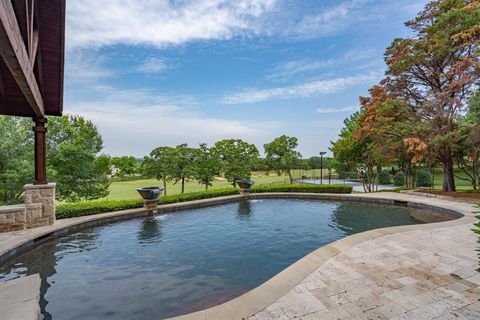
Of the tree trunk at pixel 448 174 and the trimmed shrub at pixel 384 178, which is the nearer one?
the tree trunk at pixel 448 174

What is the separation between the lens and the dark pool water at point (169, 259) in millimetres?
3646

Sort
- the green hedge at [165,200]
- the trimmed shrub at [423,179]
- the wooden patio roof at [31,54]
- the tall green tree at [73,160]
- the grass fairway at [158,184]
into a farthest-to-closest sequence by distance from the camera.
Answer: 1. the grass fairway at [158,184]
2. the trimmed shrub at [423,179]
3. the tall green tree at [73,160]
4. the green hedge at [165,200]
5. the wooden patio roof at [31,54]

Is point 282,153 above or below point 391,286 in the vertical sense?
above

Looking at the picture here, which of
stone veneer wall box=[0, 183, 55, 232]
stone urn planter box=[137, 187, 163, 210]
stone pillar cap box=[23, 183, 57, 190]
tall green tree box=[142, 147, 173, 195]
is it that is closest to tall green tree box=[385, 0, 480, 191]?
stone urn planter box=[137, 187, 163, 210]

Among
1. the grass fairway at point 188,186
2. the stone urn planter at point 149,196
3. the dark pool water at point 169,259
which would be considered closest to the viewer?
the dark pool water at point 169,259

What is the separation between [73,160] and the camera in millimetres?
12484

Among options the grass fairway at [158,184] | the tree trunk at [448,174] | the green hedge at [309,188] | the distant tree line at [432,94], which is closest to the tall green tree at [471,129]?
the distant tree line at [432,94]

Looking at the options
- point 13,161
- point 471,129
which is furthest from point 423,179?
point 13,161

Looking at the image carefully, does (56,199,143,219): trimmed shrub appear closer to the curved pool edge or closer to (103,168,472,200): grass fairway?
the curved pool edge

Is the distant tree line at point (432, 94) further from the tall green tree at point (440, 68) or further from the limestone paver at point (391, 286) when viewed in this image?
the limestone paver at point (391, 286)

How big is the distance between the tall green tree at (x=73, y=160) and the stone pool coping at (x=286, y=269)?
17.6 ft

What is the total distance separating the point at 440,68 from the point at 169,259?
16.6 m

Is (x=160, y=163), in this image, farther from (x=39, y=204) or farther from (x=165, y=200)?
(x=39, y=204)

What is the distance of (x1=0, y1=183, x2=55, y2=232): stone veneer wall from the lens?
21.3ft
